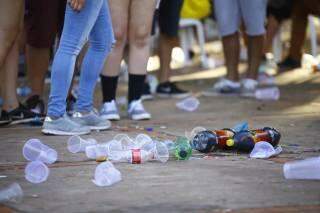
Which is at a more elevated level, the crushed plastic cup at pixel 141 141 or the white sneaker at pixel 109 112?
the white sneaker at pixel 109 112

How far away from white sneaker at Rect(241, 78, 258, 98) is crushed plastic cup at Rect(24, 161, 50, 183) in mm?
4439

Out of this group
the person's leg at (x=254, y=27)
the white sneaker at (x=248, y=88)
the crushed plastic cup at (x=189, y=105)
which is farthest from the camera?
the white sneaker at (x=248, y=88)

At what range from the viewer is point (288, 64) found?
10859 mm

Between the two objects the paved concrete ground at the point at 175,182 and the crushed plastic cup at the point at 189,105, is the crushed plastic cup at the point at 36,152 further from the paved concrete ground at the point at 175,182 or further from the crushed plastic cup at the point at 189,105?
the crushed plastic cup at the point at 189,105

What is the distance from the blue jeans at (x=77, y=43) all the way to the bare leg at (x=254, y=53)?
9.57 ft

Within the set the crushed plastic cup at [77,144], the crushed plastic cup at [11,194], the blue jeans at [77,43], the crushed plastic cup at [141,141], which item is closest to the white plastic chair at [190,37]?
the blue jeans at [77,43]

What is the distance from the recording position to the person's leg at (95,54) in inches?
220

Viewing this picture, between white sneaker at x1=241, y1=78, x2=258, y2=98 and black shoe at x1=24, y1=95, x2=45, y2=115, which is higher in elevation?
white sneaker at x1=241, y1=78, x2=258, y2=98

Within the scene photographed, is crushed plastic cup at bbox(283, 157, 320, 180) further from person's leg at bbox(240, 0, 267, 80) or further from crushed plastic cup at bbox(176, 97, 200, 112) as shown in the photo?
person's leg at bbox(240, 0, 267, 80)

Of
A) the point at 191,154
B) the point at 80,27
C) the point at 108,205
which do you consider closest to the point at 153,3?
the point at 80,27

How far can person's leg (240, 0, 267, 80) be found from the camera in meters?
8.03

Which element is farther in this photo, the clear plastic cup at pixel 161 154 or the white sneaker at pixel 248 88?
the white sneaker at pixel 248 88

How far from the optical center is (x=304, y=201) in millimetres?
3605

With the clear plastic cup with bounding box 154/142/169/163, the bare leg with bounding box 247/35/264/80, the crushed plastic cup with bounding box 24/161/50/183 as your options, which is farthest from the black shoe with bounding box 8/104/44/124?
the bare leg with bounding box 247/35/264/80
